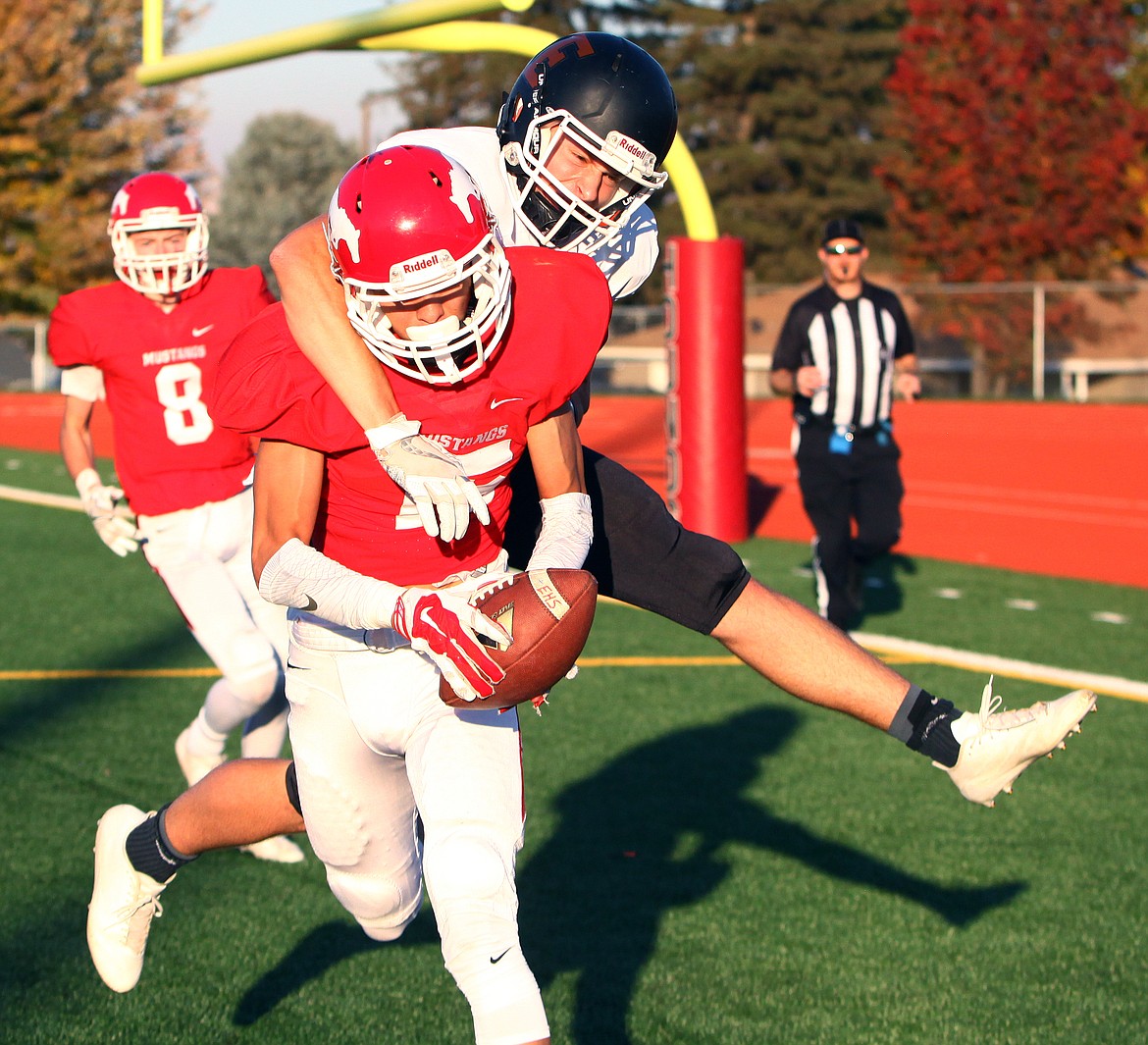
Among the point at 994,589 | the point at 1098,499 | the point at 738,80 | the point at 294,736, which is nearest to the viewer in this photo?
the point at 294,736

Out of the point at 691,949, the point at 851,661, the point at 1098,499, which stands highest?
the point at 851,661

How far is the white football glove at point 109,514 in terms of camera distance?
4.70 m

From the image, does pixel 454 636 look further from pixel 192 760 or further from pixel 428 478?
pixel 192 760

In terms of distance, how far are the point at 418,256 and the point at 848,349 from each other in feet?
16.4

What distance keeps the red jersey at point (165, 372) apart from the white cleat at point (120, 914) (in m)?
1.65

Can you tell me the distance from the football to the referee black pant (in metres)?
4.55

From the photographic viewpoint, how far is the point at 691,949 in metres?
3.65

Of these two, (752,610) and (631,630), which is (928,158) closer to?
(631,630)

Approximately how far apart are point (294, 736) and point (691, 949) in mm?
1320

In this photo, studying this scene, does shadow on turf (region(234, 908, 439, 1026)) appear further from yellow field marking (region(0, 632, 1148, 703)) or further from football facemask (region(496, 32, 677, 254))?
yellow field marking (region(0, 632, 1148, 703))

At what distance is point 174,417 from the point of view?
4738mm

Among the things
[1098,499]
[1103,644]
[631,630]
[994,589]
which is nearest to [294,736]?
[631,630]

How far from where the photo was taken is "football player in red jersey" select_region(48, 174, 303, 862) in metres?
4.54

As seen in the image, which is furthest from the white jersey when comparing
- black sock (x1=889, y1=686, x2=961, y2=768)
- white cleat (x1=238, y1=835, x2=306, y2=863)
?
white cleat (x1=238, y1=835, x2=306, y2=863)
